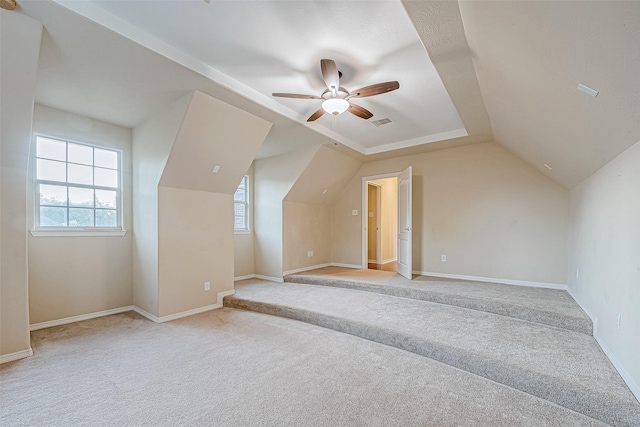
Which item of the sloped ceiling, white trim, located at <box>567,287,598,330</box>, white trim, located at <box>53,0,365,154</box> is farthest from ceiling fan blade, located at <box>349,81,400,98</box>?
white trim, located at <box>567,287,598,330</box>

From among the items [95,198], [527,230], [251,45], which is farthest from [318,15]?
[527,230]

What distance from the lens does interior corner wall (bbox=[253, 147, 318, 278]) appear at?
5160mm

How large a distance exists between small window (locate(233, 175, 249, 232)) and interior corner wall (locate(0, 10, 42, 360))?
124 inches

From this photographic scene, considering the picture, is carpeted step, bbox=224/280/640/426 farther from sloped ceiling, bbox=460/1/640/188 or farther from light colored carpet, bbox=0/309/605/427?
sloped ceiling, bbox=460/1/640/188

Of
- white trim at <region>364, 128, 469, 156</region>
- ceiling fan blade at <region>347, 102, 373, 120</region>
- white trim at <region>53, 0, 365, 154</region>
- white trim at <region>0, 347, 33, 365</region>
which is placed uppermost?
white trim at <region>53, 0, 365, 154</region>

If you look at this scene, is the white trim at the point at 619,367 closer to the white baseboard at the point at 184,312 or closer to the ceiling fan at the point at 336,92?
the ceiling fan at the point at 336,92

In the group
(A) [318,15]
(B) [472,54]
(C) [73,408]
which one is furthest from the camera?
(B) [472,54]

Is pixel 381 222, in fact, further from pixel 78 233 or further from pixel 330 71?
pixel 78 233

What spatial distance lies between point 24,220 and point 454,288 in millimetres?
5027

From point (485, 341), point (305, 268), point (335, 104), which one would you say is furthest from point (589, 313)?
point (305, 268)

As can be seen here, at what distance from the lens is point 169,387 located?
6.89 feet

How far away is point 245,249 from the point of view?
18.1 feet

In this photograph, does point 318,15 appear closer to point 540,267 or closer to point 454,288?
point 454,288

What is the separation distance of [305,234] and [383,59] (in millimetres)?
3886
